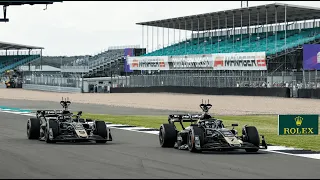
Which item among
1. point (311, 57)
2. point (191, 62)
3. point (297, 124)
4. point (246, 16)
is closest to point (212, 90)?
point (311, 57)

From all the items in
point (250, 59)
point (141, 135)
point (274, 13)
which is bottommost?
point (141, 135)

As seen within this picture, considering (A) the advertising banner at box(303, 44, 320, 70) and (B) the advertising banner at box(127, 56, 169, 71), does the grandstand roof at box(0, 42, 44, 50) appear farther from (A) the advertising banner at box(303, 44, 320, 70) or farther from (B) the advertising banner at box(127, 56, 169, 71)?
(A) the advertising banner at box(303, 44, 320, 70)

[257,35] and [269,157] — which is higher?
[257,35]

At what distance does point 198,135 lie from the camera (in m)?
17.0

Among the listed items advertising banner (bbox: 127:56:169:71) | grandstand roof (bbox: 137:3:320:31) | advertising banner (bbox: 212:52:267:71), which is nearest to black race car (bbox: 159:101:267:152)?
advertising banner (bbox: 212:52:267:71)

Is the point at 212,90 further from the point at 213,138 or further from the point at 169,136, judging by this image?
the point at 213,138

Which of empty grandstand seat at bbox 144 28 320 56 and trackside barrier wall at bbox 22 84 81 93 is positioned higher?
empty grandstand seat at bbox 144 28 320 56

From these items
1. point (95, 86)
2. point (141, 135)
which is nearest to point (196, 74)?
point (95, 86)

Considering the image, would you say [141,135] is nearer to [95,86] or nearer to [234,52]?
[234,52]

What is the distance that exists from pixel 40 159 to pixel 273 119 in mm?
19508

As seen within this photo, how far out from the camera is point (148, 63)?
79.8 meters

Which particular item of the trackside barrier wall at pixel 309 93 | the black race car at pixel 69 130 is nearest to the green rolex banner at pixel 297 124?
the black race car at pixel 69 130

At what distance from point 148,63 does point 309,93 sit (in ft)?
104

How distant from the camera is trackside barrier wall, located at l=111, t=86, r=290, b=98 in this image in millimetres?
53909
